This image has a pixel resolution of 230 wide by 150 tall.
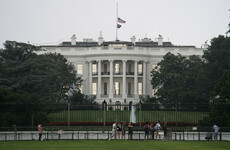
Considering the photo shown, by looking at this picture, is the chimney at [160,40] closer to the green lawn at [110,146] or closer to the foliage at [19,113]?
the foliage at [19,113]

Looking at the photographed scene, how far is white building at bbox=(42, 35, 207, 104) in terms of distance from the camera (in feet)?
325

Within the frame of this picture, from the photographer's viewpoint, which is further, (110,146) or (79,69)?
(79,69)

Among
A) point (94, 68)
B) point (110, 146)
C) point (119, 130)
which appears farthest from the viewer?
point (94, 68)

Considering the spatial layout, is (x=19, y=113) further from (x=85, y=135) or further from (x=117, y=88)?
(x=117, y=88)

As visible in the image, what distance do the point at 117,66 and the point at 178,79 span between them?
21.7 m

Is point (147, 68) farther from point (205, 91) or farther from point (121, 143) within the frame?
point (121, 143)

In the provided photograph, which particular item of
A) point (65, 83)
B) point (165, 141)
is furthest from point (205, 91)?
point (165, 141)

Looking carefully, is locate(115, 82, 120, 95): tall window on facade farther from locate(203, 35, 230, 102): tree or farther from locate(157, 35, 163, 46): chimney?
locate(203, 35, 230, 102): tree

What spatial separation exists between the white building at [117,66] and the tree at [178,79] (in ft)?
36.4

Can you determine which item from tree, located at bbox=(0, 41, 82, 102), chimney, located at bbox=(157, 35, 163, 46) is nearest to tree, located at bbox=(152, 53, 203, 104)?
tree, located at bbox=(0, 41, 82, 102)

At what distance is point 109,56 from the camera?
10019 centimetres

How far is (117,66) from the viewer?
10244 cm

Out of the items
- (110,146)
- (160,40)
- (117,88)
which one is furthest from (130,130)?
(160,40)

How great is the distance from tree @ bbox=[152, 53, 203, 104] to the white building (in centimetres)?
1108
